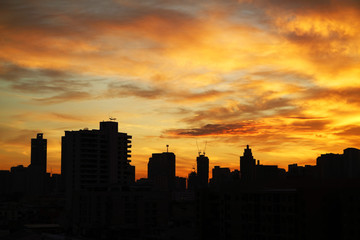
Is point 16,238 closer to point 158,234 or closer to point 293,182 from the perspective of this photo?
point 158,234

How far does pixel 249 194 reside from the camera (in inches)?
5989

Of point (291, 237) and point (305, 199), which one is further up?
point (305, 199)

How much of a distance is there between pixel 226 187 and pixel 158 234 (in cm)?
4307

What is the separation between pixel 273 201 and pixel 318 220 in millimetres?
13109

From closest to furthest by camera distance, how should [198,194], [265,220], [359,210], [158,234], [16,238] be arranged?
[359,210], [265,220], [16,238], [198,194], [158,234]

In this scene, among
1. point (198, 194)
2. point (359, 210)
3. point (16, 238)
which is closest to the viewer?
point (359, 210)

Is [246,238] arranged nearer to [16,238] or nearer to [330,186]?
[330,186]

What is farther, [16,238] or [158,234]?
[158,234]

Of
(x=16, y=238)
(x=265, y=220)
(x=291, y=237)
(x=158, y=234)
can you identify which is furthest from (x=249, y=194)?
(x=16, y=238)

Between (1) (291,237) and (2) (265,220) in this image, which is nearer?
(1) (291,237)

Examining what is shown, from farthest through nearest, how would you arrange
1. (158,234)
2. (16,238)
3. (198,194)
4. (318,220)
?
(158,234) → (198,194) → (16,238) → (318,220)

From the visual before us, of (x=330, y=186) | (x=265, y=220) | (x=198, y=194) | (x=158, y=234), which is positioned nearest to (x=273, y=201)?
(x=265, y=220)

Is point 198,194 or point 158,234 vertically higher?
point 198,194

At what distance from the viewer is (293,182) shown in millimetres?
152500
